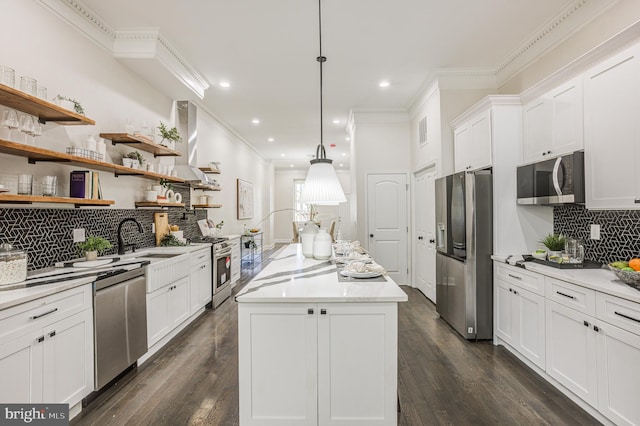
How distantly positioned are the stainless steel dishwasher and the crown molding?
2.20 metres

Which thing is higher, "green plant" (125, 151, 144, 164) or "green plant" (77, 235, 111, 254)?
"green plant" (125, 151, 144, 164)

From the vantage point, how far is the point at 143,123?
141 inches

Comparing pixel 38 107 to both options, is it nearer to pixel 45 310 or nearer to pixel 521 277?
pixel 45 310

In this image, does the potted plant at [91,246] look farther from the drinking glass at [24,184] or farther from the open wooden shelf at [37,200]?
the drinking glass at [24,184]

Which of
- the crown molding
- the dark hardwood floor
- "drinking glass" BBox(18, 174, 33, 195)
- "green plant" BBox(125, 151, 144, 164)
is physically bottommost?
the dark hardwood floor

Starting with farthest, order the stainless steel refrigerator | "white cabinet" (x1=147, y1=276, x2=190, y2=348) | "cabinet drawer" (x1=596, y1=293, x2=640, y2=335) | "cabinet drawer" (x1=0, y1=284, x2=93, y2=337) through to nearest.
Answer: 1. the stainless steel refrigerator
2. "white cabinet" (x1=147, y1=276, x2=190, y2=348)
3. "cabinet drawer" (x1=596, y1=293, x2=640, y2=335)
4. "cabinet drawer" (x1=0, y1=284, x2=93, y2=337)

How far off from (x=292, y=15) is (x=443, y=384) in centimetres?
347

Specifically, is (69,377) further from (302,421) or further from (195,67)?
(195,67)

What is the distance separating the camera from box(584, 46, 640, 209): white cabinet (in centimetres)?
208

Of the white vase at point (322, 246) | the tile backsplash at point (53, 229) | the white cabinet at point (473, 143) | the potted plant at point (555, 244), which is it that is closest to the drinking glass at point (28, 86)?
the tile backsplash at point (53, 229)

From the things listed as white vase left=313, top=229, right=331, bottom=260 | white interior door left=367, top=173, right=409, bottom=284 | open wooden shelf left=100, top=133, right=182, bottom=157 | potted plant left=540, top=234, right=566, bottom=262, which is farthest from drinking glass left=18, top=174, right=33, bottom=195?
white interior door left=367, top=173, right=409, bottom=284

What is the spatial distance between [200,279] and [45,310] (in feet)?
7.33

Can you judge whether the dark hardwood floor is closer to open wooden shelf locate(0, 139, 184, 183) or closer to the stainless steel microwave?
the stainless steel microwave

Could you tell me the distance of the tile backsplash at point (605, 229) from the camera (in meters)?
2.35
